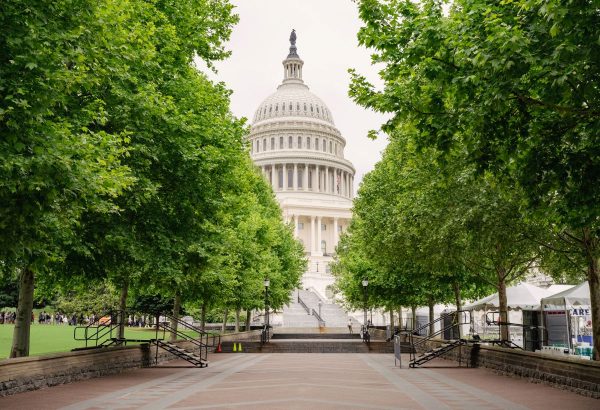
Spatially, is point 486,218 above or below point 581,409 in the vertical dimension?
above

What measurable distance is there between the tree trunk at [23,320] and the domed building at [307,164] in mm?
103261

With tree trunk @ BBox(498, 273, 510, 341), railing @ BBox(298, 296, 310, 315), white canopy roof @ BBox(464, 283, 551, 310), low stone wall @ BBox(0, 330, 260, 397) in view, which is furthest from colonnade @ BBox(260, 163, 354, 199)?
low stone wall @ BBox(0, 330, 260, 397)

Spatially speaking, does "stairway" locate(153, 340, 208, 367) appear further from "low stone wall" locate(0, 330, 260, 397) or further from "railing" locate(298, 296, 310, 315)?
"railing" locate(298, 296, 310, 315)

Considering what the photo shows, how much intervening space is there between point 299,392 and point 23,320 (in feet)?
28.4

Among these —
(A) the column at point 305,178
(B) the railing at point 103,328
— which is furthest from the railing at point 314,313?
(A) the column at point 305,178

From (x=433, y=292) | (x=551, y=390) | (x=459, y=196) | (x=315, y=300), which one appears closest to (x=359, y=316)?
(x=315, y=300)

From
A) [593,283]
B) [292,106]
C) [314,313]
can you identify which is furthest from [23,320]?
[292,106]

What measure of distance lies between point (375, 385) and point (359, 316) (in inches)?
2790

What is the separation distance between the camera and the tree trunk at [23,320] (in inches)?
719

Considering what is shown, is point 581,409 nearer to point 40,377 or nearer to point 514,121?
point 514,121

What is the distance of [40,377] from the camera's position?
1612cm

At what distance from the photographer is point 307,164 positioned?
154 m

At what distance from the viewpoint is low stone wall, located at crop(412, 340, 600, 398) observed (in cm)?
1505

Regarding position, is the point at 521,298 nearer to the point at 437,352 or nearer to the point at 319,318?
the point at 437,352
